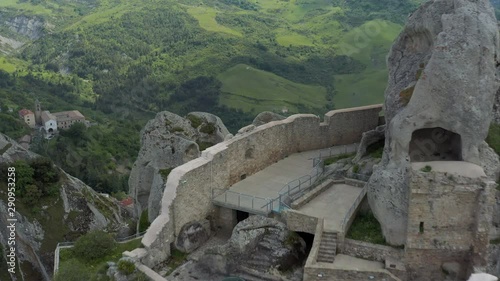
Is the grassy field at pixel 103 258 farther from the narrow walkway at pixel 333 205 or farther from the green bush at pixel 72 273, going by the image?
the narrow walkway at pixel 333 205

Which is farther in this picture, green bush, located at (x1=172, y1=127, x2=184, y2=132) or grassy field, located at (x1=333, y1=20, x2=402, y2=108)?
grassy field, located at (x1=333, y1=20, x2=402, y2=108)

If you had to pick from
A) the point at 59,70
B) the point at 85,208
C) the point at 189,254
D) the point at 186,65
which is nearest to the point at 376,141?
the point at 189,254

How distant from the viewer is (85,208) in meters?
32.5

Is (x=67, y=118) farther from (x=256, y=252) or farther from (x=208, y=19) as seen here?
(x=256, y=252)

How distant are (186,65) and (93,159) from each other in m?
60.6

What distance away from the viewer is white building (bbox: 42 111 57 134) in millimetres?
101394

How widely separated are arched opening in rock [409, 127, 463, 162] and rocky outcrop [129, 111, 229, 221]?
30.9ft

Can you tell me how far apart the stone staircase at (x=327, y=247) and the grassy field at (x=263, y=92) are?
3039 inches

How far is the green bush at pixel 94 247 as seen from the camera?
18.4 metres

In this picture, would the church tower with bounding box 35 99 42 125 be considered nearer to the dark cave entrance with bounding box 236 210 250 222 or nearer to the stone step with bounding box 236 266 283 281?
the dark cave entrance with bounding box 236 210 250 222

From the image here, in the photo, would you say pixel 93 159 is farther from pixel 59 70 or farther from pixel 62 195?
pixel 59 70

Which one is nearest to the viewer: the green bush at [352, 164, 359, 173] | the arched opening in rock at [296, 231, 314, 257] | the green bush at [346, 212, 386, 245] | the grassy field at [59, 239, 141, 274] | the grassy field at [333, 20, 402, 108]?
the green bush at [346, 212, 386, 245]

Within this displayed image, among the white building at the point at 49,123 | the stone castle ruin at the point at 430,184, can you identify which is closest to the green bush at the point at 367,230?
the stone castle ruin at the point at 430,184

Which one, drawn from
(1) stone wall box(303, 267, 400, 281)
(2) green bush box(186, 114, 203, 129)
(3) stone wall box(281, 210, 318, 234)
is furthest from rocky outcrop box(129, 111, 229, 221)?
(1) stone wall box(303, 267, 400, 281)
